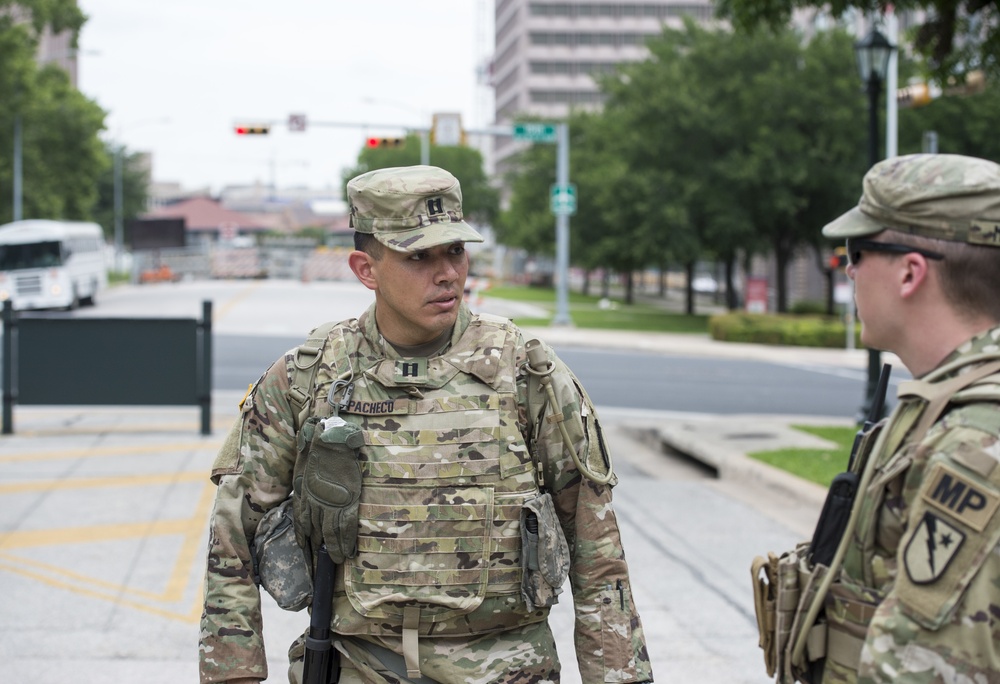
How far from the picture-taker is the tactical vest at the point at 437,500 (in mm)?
2871

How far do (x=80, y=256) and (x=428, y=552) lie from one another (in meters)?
35.9

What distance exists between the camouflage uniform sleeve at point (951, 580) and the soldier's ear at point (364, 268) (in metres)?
1.58

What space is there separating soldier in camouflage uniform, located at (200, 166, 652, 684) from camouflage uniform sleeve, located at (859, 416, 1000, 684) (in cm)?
105

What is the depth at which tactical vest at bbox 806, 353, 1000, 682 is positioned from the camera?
2070 millimetres

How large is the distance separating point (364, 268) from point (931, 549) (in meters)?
1.68

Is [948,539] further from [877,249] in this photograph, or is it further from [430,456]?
[430,456]

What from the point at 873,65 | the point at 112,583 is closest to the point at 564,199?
the point at 873,65

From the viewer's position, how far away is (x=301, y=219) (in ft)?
648

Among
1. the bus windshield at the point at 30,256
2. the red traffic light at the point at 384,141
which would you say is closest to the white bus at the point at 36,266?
the bus windshield at the point at 30,256

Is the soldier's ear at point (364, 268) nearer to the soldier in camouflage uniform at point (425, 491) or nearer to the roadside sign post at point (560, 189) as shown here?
the soldier in camouflage uniform at point (425, 491)

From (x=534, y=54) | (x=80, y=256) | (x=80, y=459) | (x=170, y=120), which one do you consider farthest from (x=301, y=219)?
(x=80, y=459)

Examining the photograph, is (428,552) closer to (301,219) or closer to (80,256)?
(80,256)

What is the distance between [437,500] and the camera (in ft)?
9.50

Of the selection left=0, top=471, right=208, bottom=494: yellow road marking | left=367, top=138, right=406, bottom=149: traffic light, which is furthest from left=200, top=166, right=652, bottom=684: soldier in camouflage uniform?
left=367, top=138, right=406, bottom=149: traffic light
